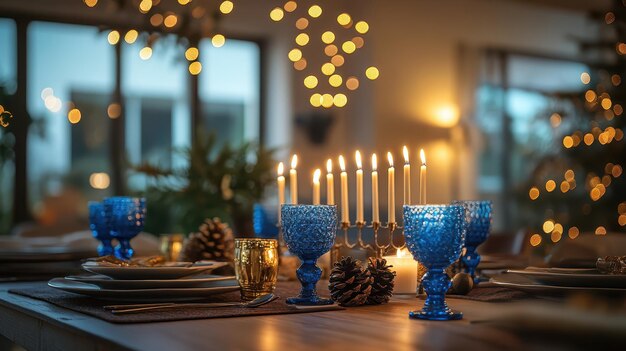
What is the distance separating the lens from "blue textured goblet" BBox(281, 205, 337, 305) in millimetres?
1407

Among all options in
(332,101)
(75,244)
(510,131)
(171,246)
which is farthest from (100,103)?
(171,246)

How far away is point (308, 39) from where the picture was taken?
731cm

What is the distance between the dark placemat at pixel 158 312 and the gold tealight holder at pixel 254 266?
35 millimetres

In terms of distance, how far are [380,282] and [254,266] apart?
0.22 meters

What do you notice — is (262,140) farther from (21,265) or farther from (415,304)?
(415,304)

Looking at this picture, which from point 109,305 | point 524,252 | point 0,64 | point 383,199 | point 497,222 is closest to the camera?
point 109,305

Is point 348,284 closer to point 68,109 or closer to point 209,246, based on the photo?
point 209,246

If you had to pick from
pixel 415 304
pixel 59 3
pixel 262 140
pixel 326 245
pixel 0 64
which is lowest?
pixel 415 304


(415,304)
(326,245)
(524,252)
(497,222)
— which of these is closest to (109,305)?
(326,245)

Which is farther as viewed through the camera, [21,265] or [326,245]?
[21,265]

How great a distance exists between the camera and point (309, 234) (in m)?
1.41

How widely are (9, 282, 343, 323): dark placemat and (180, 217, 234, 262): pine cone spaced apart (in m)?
0.45

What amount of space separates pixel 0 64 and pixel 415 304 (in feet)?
18.5

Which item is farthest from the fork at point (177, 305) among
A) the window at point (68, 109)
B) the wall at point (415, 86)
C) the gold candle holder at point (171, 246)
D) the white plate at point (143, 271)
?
the window at point (68, 109)
